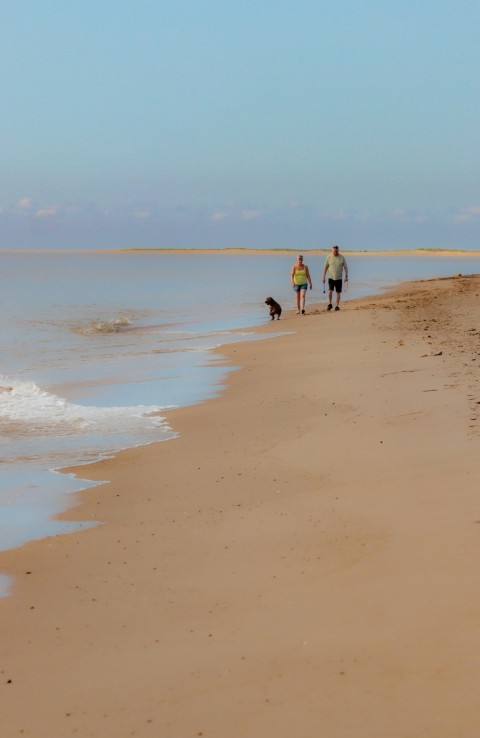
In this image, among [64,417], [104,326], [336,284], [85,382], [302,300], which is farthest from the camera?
[104,326]

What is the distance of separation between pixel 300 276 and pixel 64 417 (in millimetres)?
14757

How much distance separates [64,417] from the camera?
10195 mm

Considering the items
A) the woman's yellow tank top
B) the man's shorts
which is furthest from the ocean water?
the man's shorts

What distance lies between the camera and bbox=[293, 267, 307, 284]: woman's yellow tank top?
24.0 m

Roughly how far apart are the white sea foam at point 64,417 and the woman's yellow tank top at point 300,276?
13.2 m

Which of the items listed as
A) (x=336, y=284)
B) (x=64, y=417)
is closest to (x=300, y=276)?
(x=336, y=284)

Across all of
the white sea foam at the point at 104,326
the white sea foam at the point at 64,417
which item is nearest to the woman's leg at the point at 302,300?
the white sea foam at the point at 104,326

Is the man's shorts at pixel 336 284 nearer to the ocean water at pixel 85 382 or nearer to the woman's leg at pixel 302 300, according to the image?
the woman's leg at pixel 302 300

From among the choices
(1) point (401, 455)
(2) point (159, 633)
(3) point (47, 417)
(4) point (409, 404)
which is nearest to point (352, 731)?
(2) point (159, 633)

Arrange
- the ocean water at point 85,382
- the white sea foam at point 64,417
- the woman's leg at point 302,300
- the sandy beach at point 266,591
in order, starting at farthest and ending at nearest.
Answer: the woman's leg at point 302,300
the white sea foam at point 64,417
the ocean water at point 85,382
the sandy beach at point 266,591

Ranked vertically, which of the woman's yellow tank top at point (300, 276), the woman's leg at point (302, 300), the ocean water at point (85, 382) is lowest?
the ocean water at point (85, 382)

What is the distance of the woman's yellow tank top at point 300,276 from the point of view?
24047 millimetres

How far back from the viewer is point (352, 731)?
3084 mm

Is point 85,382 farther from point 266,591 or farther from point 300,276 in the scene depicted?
point 300,276
